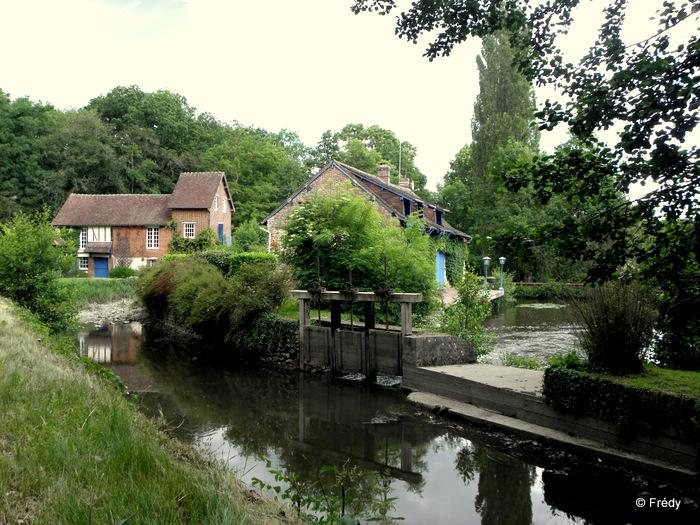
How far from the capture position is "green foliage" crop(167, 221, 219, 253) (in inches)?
1631

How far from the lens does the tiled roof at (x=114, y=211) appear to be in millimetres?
46406

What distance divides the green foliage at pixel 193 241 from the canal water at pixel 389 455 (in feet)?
92.5

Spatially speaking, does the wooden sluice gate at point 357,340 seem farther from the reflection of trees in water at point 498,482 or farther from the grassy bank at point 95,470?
the grassy bank at point 95,470

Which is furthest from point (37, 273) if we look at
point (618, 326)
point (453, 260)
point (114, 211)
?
point (114, 211)

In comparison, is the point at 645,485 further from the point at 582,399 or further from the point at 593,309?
the point at 593,309

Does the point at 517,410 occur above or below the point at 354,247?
below

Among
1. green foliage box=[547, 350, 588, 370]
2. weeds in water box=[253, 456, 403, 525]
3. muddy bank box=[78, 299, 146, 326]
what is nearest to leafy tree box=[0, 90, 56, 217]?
muddy bank box=[78, 299, 146, 326]

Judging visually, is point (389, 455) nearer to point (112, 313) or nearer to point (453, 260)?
point (112, 313)

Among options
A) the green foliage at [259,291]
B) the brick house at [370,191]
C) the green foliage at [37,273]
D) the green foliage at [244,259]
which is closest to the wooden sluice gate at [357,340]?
the green foliage at [259,291]

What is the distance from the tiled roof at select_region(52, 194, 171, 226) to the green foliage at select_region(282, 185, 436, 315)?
31.7 metres

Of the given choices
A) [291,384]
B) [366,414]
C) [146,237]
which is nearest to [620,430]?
[366,414]

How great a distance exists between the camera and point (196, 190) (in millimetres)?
46938

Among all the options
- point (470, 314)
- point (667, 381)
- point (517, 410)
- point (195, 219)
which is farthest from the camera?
point (195, 219)

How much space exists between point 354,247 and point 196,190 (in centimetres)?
3314
